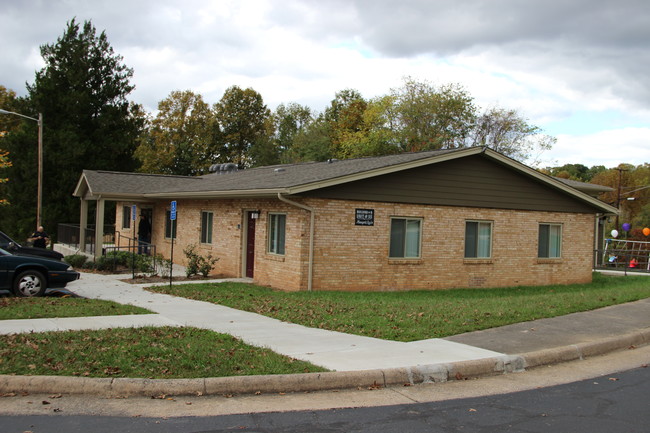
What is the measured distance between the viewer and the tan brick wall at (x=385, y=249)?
1584 cm

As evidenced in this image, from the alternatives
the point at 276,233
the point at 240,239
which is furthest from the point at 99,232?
the point at 276,233

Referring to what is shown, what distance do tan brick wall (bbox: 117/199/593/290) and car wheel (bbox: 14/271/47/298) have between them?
19.4 ft

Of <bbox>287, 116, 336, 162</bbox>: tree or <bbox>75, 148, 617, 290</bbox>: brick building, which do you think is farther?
<bbox>287, 116, 336, 162</bbox>: tree

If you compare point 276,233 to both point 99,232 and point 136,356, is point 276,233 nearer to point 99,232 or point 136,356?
point 136,356

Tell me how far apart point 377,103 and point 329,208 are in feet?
139

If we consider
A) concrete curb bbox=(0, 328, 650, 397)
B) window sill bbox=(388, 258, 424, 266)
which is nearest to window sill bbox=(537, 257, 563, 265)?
window sill bbox=(388, 258, 424, 266)

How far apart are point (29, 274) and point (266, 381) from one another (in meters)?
9.25

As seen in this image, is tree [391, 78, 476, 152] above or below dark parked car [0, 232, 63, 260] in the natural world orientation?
above

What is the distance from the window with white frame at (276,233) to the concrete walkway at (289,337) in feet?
13.3

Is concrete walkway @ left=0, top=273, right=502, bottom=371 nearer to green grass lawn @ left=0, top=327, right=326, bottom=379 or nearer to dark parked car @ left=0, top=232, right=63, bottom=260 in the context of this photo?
green grass lawn @ left=0, top=327, right=326, bottom=379

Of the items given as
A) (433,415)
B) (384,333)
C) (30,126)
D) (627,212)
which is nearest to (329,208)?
(384,333)

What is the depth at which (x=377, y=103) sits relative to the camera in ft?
186

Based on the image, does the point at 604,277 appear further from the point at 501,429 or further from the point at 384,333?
the point at 501,429

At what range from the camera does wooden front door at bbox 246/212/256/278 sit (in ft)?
60.3
